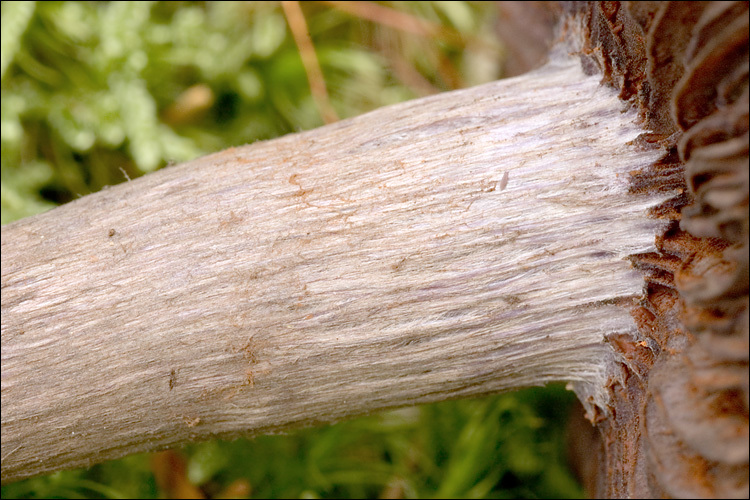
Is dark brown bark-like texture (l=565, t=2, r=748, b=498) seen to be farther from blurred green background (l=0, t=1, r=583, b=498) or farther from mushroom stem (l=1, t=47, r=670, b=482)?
blurred green background (l=0, t=1, r=583, b=498)

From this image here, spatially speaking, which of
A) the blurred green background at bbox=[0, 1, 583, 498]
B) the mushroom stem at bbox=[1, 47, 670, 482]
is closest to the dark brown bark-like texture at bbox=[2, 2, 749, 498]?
the mushroom stem at bbox=[1, 47, 670, 482]

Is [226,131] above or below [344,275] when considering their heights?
above

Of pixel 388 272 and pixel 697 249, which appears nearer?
pixel 697 249

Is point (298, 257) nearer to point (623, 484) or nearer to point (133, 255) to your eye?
point (133, 255)

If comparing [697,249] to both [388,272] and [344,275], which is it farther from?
[344,275]

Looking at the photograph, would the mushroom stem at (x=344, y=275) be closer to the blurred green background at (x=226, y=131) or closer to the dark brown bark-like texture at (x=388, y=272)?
the dark brown bark-like texture at (x=388, y=272)

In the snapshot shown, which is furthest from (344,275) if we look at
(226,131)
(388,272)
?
(226,131)

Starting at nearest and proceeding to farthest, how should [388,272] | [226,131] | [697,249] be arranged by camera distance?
[697,249] → [388,272] → [226,131]
